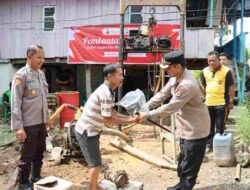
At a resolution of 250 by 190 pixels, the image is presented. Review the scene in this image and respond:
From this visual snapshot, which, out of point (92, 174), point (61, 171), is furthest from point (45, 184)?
point (61, 171)

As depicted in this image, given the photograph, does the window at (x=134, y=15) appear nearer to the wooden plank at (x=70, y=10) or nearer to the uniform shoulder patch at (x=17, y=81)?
the wooden plank at (x=70, y=10)

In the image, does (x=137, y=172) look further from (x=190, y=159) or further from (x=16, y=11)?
(x=16, y=11)

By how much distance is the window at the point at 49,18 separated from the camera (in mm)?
15914

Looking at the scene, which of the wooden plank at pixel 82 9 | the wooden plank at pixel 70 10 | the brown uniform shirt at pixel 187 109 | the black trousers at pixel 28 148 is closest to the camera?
the brown uniform shirt at pixel 187 109

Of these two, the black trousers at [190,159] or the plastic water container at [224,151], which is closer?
the black trousers at [190,159]

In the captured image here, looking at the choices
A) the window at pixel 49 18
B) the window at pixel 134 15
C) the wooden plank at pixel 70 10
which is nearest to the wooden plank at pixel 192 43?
the window at pixel 134 15

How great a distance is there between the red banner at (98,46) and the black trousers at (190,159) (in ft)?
26.9

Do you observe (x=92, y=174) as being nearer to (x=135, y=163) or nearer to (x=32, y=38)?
(x=135, y=163)

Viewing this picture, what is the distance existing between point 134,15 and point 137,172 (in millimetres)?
8848

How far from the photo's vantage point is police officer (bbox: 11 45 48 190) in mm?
5363

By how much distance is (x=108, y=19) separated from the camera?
15.1m

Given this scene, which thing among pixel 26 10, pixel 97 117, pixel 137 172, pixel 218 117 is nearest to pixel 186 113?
pixel 97 117

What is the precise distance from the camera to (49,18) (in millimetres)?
15992

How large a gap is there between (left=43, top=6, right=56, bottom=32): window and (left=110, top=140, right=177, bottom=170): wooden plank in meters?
8.40
